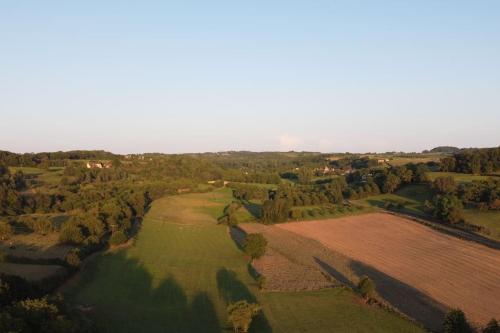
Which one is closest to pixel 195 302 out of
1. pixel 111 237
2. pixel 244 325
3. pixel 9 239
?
pixel 244 325

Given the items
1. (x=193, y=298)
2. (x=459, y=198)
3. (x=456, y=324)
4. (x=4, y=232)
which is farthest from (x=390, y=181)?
(x=4, y=232)

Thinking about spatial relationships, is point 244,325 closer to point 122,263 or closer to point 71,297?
point 71,297

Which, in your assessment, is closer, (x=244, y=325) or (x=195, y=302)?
(x=244, y=325)

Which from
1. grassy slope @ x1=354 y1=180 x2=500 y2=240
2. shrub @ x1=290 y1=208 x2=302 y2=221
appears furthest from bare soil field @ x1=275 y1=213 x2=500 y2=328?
grassy slope @ x1=354 y1=180 x2=500 y2=240

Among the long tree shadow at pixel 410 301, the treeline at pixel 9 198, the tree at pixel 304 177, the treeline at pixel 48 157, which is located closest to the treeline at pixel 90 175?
the treeline at pixel 48 157

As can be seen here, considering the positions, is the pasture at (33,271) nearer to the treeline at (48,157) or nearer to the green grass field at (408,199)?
the green grass field at (408,199)

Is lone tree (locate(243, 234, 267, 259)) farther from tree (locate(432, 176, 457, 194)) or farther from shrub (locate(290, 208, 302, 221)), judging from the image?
tree (locate(432, 176, 457, 194))
